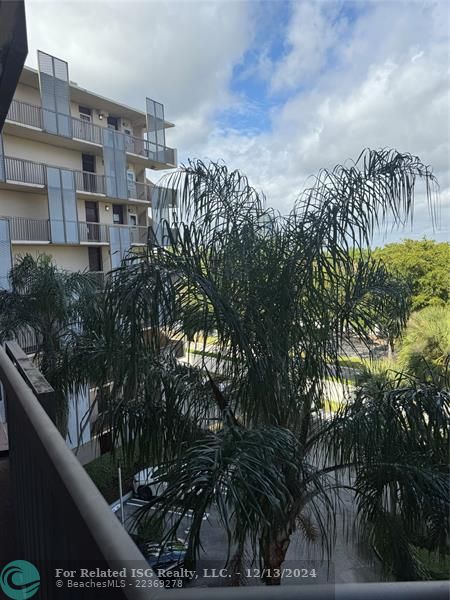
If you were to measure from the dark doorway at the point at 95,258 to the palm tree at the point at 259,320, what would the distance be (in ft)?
26.1

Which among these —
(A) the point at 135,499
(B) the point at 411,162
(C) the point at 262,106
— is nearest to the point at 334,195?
(B) the point at 411,162

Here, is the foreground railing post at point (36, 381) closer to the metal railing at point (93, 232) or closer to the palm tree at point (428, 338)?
the palm tree at point (428, 338)

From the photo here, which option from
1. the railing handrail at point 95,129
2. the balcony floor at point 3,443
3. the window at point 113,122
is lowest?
the balcony floor at point 3,443

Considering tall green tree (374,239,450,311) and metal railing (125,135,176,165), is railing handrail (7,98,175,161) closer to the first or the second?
metal railing (125,135,176,165)

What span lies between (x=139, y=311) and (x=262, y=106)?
286cm

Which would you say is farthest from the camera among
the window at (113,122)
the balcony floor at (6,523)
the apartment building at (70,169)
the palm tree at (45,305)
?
the window at (113,122)

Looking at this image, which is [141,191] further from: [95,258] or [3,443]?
[3,443]

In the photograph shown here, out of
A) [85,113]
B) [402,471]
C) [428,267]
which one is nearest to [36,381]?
[402,471]

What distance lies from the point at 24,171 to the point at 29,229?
124cm

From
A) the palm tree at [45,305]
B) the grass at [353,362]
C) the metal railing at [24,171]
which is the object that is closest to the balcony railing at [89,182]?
the metal railing at [24,171]

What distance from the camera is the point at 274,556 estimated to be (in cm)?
246

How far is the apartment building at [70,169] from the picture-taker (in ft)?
27.6

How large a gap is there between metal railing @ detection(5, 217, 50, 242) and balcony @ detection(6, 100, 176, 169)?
2011 millimetres

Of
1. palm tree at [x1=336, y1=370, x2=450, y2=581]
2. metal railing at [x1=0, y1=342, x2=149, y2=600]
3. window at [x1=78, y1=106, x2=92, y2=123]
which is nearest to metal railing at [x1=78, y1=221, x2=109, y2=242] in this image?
window at [x1=78, y1=106, x2=92, y2=123]
